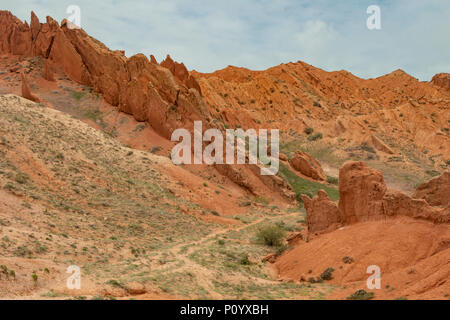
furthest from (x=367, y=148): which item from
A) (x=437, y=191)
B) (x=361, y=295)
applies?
(x=361, y=295)

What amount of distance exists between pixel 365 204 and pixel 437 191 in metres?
4.16

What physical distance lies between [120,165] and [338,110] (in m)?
61.8

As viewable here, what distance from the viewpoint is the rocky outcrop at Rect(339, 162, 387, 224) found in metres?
18.7

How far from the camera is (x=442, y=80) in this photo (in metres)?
101

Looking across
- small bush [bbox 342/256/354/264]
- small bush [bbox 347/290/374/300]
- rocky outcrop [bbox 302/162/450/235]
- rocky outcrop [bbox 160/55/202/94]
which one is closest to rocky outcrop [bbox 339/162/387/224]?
rocky outcrop [bbox 302/162/450/235]

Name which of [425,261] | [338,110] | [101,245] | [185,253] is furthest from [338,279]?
[338,110]

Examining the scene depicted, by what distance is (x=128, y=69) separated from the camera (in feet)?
153

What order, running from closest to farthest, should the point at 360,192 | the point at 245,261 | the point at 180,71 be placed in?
the point at 360,192, the point at 245,261, the point at 180,71

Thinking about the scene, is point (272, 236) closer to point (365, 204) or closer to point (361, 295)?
point (365, 204)

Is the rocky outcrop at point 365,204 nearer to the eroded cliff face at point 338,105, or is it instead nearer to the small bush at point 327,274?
the small bush at point 327,274

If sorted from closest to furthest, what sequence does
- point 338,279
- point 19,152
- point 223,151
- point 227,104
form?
1. point 338,279
2. point 19,152
3. point 223,151
4. point 227,104

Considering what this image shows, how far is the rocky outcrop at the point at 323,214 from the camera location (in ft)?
68.3

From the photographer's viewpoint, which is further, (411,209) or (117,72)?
(117,72)
